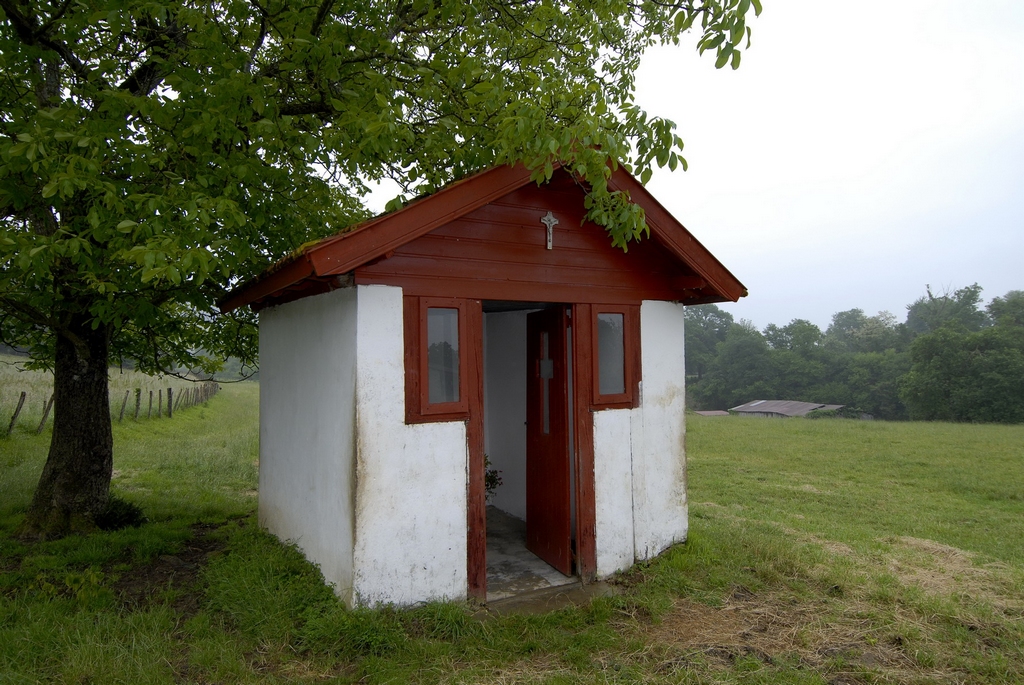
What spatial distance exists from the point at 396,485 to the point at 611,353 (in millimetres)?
2500

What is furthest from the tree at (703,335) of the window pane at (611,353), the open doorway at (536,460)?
the window pane at (611,353)

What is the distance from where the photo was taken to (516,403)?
827cm

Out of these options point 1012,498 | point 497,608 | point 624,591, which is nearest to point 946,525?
point 1012,498

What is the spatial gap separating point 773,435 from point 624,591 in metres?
16.9

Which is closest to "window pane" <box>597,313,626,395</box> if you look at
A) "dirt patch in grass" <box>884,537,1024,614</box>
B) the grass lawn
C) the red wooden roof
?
the red wooden roof

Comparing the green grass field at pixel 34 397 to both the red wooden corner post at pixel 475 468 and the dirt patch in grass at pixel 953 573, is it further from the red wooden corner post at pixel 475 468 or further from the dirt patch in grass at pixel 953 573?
the dirt patch in grass at pixel 953 573

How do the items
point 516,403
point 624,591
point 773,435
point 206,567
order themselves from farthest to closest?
1. point 773,435
2. point 516,403
3. point 206,567
4. point 624,591

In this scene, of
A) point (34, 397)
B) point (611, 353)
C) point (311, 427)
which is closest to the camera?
point (311, 427)

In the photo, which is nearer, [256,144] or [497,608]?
[497,608]

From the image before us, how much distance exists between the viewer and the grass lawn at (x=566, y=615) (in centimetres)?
423

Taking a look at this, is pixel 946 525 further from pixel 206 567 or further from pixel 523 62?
pixel 206 567

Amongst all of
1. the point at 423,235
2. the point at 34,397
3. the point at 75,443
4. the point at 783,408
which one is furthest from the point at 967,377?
the point at 34,397

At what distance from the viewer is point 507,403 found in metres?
8.45

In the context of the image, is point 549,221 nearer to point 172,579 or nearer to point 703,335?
point 172,579
